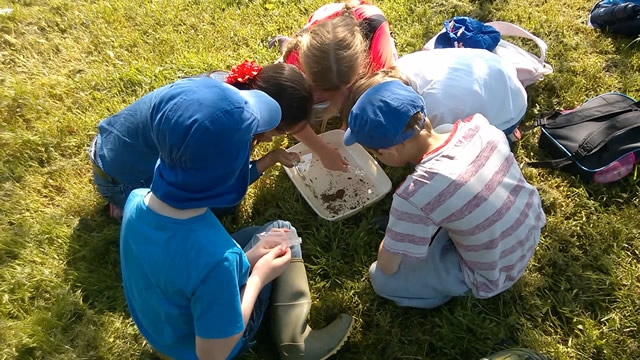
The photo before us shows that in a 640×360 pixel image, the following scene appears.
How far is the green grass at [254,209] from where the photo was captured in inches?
85.4

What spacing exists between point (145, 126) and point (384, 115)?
3.90 ft

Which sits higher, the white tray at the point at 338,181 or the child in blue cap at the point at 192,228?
the child in blue cap at the point at 192,228

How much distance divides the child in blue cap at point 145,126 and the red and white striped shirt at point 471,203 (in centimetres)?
76

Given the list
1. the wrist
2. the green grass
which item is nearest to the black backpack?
the green grass

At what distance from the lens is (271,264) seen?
75.2 inches

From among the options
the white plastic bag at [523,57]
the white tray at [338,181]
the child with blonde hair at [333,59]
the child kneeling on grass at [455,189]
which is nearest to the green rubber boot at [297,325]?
the child kneeling on grass at [455,189]

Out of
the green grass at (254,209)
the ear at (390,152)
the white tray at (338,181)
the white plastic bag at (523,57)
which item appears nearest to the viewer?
the ear at (390,152)

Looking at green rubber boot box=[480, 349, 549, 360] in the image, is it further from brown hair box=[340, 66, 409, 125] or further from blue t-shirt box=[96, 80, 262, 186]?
blue t-shirt box=[96, 80, 262, 186]

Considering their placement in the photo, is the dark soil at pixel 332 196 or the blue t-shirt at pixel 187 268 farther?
the dark soil at pixel 332 196

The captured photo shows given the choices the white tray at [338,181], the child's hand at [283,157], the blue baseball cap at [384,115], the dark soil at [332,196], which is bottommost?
the dark soil at [332,196]

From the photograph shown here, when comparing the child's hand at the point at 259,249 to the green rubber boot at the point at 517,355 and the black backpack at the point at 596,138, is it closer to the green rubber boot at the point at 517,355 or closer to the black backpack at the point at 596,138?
the green rubber boot at the point at 517,355

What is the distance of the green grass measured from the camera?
217 centimetres

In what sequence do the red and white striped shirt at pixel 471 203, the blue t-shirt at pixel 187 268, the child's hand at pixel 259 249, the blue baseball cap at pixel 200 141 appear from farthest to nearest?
1. the child's hand at pixel 259 249
2. the red and white striped shirt at pixel 471 203
3. the blue t-shirt at pixel 187 268
4. the blue baseball cap at pixel 200 141

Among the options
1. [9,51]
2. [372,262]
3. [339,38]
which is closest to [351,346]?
[372,262]
